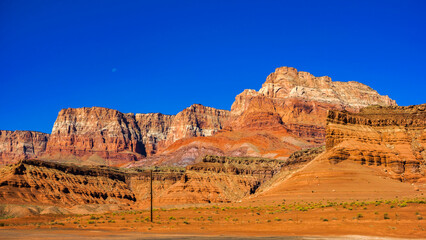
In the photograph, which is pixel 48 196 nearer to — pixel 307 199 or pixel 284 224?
pixel 307 199

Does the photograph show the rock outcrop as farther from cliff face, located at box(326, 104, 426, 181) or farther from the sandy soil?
the sandy soil

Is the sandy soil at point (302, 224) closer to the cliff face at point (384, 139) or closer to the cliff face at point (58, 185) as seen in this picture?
the cliff face at point (384, 139)

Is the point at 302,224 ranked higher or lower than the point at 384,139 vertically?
lower

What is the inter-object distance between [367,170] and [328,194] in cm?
965

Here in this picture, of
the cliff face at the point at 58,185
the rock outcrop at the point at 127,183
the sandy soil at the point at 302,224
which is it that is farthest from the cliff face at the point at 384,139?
→ the cliff face at the point at 58,185

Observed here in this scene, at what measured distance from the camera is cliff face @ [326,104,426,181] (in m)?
72.1

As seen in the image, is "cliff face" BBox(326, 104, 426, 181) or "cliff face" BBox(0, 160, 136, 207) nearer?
"cliff face" BBox(326, 104, 426, 181)

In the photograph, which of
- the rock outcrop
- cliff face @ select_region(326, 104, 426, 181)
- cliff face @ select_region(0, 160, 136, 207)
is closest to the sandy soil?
cliff face @ select_region(326, 104, 426, 181)

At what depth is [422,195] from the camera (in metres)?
57.7

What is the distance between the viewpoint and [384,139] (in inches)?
3152

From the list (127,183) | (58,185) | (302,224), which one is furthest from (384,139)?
(127,183)

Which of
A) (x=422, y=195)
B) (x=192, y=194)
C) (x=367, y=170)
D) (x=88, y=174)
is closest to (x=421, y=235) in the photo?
(x=422, y=195)

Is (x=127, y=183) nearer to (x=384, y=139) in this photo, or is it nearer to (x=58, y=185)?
(x=58, y=185)

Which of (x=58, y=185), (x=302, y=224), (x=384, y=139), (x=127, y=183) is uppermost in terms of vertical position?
(x=384, y=139)
